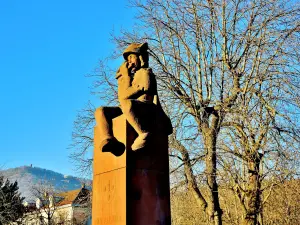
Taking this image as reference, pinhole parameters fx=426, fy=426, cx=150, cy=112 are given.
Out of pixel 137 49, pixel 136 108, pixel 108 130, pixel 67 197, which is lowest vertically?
pixel 108 130

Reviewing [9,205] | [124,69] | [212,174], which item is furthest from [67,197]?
[124,69]

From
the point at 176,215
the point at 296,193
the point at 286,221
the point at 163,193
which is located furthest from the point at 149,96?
the point at 176,215

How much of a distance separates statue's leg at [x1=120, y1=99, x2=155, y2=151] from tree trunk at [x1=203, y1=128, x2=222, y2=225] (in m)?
8.01

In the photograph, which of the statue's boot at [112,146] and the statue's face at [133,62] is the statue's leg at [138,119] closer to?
the statue's boot at [112,146]

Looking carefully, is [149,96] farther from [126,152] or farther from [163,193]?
[163,193]

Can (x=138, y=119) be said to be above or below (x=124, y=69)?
below

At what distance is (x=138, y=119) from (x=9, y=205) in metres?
24.8

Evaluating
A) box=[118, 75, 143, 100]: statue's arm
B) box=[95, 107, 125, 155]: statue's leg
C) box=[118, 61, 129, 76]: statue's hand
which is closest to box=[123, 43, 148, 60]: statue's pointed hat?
box=[118, 61, 129, 76]: statue's hand

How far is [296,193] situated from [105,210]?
14297 mm

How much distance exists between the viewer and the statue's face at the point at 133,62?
287 inches

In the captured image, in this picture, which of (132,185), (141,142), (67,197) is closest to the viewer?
(132,185)

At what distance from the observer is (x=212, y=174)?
48.2 feet

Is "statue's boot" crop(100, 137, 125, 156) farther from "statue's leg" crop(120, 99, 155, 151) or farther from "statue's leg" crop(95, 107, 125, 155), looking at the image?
"statue's leg" crop(120, 99, 155, 151)

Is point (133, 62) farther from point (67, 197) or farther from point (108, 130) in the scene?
point (67, 197)
